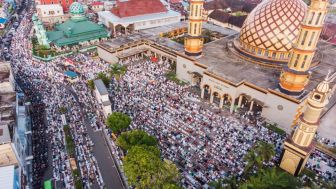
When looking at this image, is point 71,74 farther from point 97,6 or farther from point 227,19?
point 97,6

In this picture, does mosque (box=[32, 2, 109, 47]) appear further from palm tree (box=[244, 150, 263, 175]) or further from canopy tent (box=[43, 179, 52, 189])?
palm tree (box=[244, 150, 263, 175])

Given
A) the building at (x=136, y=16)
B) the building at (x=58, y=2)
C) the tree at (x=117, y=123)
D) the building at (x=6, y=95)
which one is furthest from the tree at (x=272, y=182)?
the building at (x=58, y=2)

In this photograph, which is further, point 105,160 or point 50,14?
point 50,14

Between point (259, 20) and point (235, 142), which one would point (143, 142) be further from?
point (259, 20)

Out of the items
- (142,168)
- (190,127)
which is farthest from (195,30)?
(142,168)

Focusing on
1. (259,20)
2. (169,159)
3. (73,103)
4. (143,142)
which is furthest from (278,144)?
(73,103)

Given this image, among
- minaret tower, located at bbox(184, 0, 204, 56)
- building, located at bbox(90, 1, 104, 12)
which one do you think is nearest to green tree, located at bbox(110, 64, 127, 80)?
minaret tower, located at bbox(184, 0, 204, 56)

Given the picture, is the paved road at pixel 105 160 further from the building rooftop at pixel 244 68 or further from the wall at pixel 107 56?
the wall at pixel 107 56
